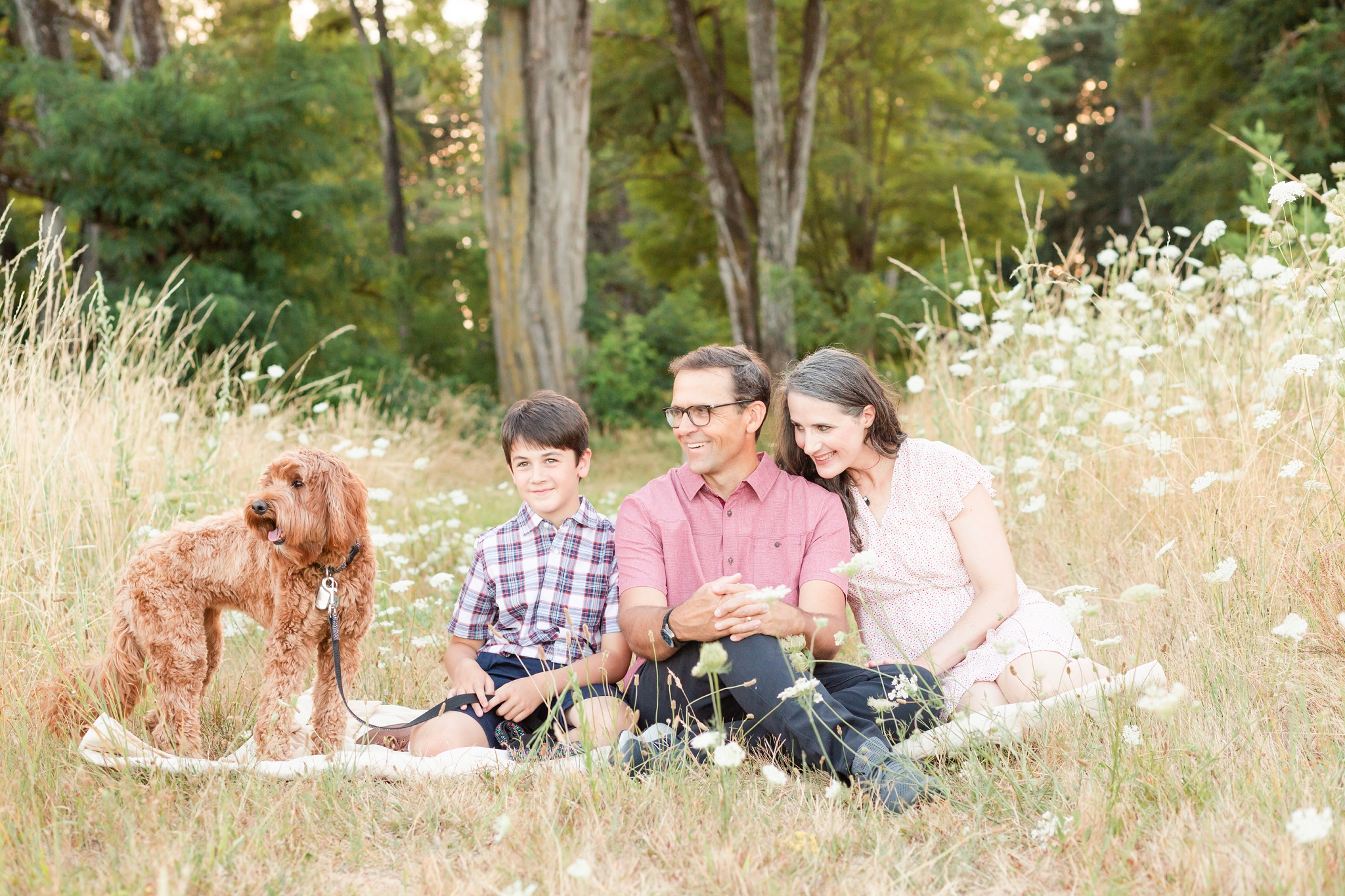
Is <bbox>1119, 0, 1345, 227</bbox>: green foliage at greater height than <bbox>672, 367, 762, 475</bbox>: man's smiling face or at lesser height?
greater

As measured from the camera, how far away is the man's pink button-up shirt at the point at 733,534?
3.21 meters

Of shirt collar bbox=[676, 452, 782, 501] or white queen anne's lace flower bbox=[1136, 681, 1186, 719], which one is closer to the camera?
white queen anne's lace flower bbox=[1136, 681, 1186, 719]

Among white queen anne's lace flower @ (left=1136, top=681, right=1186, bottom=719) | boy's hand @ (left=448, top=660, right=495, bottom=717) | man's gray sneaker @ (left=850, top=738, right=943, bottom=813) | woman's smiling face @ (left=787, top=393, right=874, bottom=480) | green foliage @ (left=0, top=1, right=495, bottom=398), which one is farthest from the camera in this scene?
green foliage @ (left=0, top=1, right=495, bottom=398)

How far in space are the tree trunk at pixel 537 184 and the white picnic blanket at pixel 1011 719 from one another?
369 inches

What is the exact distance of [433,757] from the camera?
3.12 metres

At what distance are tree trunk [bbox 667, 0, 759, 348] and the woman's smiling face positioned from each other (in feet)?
31.8

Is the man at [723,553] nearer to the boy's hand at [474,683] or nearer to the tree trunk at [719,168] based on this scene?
the boy's hand at [474,683]

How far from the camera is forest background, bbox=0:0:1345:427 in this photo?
10453mm

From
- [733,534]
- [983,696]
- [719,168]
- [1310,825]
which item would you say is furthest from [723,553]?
[719,168]

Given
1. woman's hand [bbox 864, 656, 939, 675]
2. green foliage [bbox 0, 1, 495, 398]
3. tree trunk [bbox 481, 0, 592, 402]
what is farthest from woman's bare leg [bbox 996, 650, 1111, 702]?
tree trunk [bbox 481, 0, 592, 402]

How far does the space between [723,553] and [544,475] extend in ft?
2.21

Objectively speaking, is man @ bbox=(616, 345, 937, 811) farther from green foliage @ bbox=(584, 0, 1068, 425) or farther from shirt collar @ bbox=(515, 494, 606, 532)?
green foliage @ bbox=(584, 0, 1068, 425)

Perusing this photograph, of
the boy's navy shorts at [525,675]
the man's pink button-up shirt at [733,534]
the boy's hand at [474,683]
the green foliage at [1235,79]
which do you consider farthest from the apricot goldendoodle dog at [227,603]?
the green foliage at [1235,79]

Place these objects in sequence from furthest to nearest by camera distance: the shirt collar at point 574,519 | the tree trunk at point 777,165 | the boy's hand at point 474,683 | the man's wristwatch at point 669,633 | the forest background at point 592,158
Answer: the tree trunk at point 777,165 < the forest background at point 592,158 < the shirt collar at point 574,519 < the boy's hand at point 474,683 < the man's wristwatch at point 669,633
